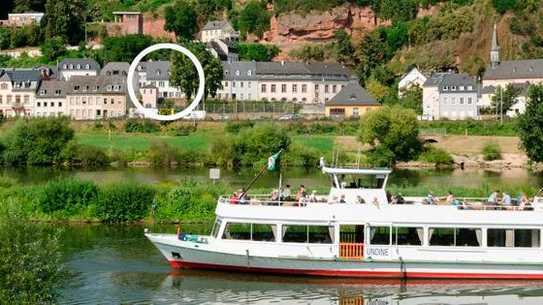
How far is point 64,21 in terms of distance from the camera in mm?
135125

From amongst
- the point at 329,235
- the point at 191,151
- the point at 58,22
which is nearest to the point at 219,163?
the point at 191,151

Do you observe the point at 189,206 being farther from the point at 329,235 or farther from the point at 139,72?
the point at 139,72

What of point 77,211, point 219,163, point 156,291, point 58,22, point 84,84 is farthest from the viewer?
point 58,22

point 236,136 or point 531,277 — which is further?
point 236,136

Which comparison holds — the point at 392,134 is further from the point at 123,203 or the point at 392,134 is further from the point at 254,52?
the point at 254,52

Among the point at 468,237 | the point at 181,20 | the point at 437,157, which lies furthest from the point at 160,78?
the point at 468,237

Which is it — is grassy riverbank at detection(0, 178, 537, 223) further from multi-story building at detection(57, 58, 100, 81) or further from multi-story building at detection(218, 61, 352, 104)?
multi-story building at detection(57, 58, 100, 81)

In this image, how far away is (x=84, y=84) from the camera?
114m

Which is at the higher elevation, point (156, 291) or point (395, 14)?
point (395, 14)

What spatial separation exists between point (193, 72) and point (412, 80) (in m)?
23.7

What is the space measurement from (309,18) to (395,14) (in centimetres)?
1002

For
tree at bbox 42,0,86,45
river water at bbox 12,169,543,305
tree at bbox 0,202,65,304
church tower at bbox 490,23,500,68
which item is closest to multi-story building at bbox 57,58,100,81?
tree at bbox 42,0,86,45

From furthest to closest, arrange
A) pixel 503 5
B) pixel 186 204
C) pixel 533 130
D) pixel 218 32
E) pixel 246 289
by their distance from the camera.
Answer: pixel 218 32 < pixel 503 5 < pixel 533 130 < pixel 186 204 < pixel 246 289

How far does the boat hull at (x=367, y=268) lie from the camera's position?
120ft
